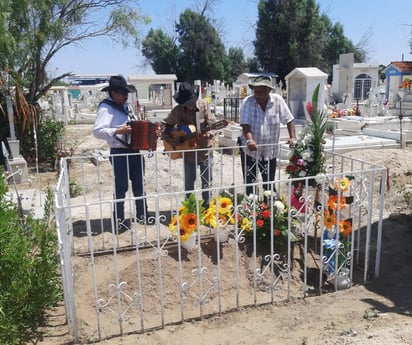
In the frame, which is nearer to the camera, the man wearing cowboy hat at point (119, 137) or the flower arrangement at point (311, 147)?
the flower arrangement at point (311, 147)

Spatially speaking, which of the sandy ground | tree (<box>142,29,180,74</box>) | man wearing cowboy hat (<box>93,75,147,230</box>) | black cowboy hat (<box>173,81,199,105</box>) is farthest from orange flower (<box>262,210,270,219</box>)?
tree (<box>142,29,180,74</box>)

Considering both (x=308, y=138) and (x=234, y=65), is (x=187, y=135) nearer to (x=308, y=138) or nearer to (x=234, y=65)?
(x=308, y=138)

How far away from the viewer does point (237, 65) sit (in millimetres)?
42094

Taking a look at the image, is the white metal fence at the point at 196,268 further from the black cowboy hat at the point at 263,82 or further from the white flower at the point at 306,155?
the black cowboy hat at the point at 263,82

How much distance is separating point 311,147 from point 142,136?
63.3 inches

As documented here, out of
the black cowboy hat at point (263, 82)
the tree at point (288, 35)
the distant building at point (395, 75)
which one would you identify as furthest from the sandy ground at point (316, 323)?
the tree at point (288, 35)

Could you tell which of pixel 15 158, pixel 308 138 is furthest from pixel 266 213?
pixel 15 158

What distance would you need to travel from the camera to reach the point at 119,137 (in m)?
4.16

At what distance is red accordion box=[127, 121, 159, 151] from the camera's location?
13.4 feet

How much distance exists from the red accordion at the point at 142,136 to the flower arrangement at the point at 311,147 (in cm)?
139

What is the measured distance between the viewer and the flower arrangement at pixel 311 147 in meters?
3.78

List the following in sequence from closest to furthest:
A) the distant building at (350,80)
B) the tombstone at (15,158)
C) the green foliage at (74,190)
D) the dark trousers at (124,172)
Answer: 1. the dark trousers at (124,172)
2. the green foliage at (74,190)
3. the tombstone at (15,158)
4. the distant building at (350,80)

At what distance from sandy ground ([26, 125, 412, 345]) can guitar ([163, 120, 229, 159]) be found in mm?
1887

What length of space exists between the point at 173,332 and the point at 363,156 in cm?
641
